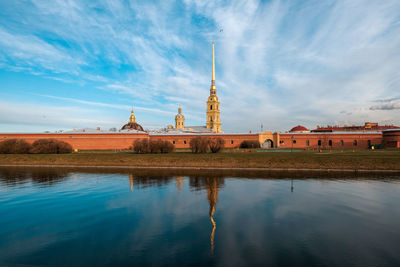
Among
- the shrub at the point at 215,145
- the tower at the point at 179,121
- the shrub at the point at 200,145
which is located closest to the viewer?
the shrub at the point at 200,145

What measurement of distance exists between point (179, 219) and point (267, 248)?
14.4ft

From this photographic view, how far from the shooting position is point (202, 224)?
10.4 m

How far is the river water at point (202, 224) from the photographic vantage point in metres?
7.69

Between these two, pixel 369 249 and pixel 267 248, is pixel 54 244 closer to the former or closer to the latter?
pixel 267 248

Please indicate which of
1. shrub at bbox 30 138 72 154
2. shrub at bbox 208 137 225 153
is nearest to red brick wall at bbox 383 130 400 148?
shrub at bbox 208 137 225 153

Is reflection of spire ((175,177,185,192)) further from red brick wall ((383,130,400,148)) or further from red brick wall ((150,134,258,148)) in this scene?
red brick wall ((383,130,400,148))

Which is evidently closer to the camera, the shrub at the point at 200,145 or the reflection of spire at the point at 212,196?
the reflection of spire at the point at 212,196

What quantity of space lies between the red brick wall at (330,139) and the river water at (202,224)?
3983cm

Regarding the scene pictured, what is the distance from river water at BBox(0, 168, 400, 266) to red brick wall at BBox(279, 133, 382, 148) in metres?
39.8

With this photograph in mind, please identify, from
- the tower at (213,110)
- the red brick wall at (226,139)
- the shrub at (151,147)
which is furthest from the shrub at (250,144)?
the tower at (213,110)

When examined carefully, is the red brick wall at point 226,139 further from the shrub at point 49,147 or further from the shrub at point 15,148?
the shrub at point 15,148

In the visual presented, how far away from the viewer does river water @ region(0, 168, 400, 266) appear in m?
7.69

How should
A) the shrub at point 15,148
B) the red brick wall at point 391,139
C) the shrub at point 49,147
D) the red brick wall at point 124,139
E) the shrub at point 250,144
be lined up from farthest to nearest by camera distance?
1. the shrub at point 250,144
2. the red brick wall at point 124,139
3. the red brick wall at point 391,139
4. the shrub at point 15,148
5. the shrub at point 49,147

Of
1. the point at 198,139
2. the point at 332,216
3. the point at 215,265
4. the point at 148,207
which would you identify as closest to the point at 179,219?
the point at 148,207
